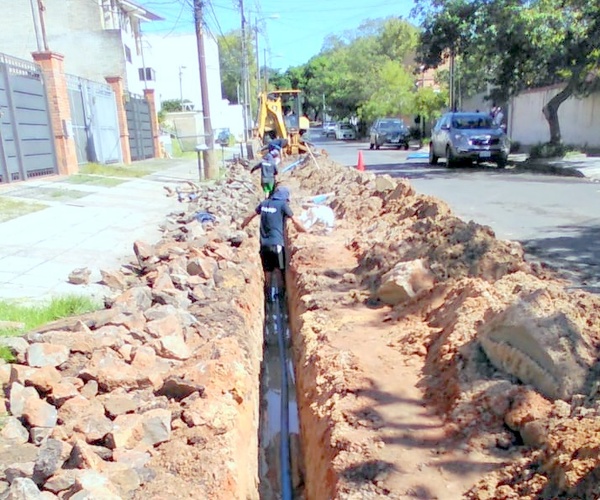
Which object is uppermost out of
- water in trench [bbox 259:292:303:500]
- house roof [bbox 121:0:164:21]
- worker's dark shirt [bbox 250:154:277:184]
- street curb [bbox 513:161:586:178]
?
house roof [bbox 121:0:164:21]

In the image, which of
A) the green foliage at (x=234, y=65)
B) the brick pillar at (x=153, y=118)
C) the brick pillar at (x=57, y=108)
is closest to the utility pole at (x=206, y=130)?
the brick pillar at (x=57, y=108)

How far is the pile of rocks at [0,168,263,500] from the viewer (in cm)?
334

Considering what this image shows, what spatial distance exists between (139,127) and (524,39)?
1506 centimetres

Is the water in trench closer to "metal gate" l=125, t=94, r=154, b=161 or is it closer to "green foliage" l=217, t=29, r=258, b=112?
"metal gate" l=125, t=94, r=154, b=161

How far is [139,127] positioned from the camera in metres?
24.6

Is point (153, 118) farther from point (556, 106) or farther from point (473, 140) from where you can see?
point (556, 106)

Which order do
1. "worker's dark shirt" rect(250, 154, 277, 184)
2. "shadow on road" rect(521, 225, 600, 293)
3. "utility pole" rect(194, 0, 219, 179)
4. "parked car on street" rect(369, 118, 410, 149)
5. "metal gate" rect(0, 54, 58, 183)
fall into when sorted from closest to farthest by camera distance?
"shadow on road" rect(521, 225, 600, 293)
"worker's dark shirt" rect(250, 154, 277, 184)
"metal gate" rect(0, 54, 58, 183)
"utility pole" rect(194, 0, 219, 179)
"parked car on street" rect(369, 118, 410, 149)

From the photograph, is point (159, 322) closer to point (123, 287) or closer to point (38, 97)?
point (123, 287)

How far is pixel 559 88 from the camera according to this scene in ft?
75.0

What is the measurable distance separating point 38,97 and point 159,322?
11738mm

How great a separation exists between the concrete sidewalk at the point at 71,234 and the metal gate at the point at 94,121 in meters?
3.95

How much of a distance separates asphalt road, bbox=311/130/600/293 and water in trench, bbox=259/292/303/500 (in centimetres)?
325

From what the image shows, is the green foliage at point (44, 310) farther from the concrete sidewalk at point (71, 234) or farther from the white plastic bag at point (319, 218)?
the white plastic bag at point (319, 218)

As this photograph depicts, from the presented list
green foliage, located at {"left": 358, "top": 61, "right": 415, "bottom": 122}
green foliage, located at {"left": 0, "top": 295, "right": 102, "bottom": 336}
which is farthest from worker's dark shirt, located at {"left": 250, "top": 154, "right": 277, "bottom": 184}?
green foliage, located at {"left": 358, "top": 61, "right": 415, "bottom": 122}
